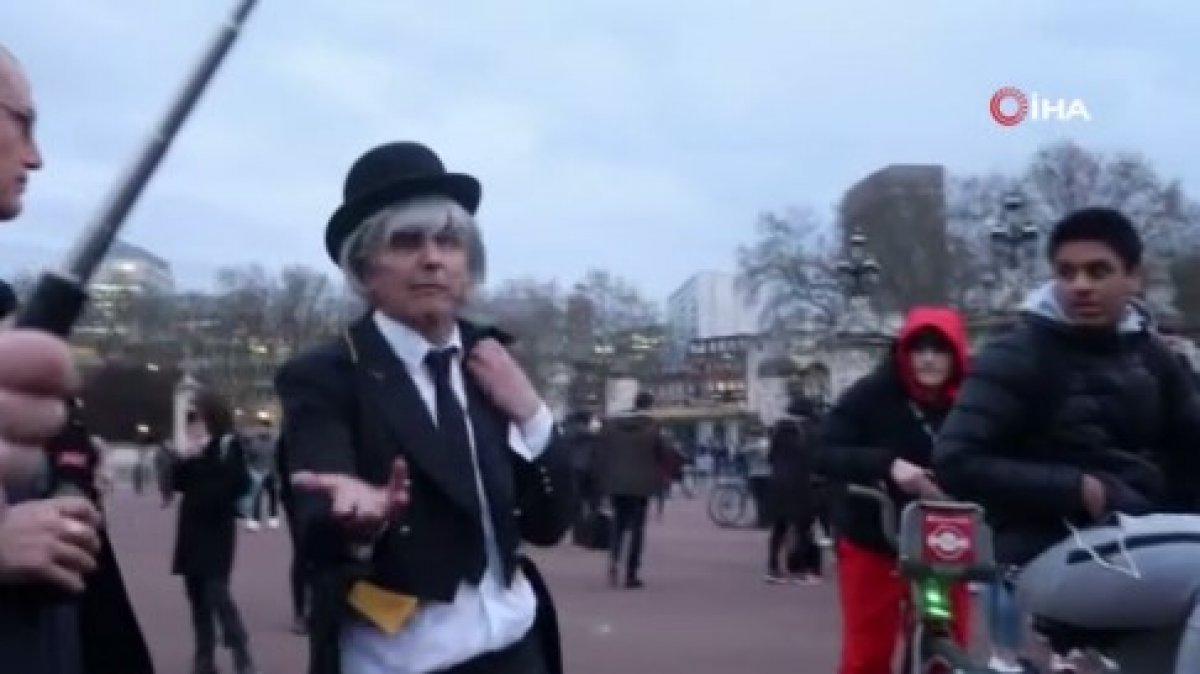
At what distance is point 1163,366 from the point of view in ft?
16.1

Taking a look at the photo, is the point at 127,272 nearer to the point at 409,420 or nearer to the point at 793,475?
the point at 409,420

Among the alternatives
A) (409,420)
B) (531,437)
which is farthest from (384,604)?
(531,437)

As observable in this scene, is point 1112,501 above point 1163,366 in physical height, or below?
below

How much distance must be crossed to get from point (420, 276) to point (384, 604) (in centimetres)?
60

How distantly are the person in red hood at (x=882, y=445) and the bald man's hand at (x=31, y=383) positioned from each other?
5.34 meters

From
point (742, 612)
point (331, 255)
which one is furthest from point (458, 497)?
point (742, 612)

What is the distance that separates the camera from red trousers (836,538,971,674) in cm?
711

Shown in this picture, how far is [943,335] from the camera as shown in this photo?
7.00 m

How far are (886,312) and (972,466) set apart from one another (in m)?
58.7

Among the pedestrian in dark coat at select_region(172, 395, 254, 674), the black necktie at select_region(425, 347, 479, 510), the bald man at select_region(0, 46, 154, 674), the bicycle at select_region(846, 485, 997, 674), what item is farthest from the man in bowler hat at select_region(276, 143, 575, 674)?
the pedestrian in dark coat at select_region(172, 395, 254, 674)

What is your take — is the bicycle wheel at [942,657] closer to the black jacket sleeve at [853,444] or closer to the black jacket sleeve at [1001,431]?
the black jacket sleeve at [1001,431]

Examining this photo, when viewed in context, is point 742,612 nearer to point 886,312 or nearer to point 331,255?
point 331,255

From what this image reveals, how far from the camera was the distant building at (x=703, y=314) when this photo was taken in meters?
83.4

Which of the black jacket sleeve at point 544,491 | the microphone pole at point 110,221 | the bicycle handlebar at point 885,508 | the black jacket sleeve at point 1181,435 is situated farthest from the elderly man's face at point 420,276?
the bicycle handlebar at point 885,508
